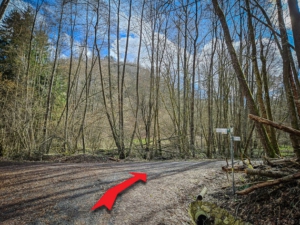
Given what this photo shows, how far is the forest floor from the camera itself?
2451mm

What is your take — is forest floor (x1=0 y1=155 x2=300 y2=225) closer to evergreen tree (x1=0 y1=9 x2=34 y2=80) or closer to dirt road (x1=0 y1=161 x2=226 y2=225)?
dirt road (x1=0 y1=161 x2=226 y2=225)

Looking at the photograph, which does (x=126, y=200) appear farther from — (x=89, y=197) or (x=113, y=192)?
(x=89, y=197)

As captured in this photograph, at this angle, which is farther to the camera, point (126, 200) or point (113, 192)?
point (113, 192)

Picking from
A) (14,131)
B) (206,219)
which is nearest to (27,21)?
(14,131)

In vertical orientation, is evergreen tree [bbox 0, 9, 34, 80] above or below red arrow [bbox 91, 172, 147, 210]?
above

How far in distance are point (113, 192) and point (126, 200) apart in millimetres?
359

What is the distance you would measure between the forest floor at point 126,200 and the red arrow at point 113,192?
0.28 ft

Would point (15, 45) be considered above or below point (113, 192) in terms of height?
above

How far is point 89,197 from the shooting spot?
309 centimetres

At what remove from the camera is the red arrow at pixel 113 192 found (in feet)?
9.46

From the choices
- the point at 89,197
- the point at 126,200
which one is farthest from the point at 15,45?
the point at 126,200

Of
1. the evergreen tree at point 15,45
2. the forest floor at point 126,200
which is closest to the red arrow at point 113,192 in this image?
the forest floor at point 126,200

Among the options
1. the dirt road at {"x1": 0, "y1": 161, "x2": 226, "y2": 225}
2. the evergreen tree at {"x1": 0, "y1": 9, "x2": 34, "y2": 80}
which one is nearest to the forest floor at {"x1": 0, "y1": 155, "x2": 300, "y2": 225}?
the dirt road at {"x1": 0, "y1": 161, "x2": 226, "y2": 225}

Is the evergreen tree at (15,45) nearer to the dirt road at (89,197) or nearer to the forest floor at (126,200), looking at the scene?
the dirt road at (89,197)
